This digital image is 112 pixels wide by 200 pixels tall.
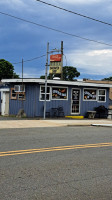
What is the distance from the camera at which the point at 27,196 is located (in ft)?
13.0

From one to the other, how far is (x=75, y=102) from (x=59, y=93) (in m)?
1.82

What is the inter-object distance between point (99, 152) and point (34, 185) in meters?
3.49

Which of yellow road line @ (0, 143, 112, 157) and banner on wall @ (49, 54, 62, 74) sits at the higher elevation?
banner on wall @ (49, 54, 62, 74)

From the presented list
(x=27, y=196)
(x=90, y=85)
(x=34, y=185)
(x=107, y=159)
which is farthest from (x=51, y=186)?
(x=90, y=85)

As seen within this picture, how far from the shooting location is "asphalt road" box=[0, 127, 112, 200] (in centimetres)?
412

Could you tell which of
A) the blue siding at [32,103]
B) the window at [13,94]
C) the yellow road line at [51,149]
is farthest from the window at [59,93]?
the yellow road line at [51,149]

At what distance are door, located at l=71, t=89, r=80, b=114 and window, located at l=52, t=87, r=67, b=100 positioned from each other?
90 cm

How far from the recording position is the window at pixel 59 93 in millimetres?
20375

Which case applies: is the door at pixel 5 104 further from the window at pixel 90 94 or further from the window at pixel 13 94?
the window at pixel 90 94

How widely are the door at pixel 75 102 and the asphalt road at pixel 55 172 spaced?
13.1m

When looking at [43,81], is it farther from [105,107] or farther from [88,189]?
[88,189]

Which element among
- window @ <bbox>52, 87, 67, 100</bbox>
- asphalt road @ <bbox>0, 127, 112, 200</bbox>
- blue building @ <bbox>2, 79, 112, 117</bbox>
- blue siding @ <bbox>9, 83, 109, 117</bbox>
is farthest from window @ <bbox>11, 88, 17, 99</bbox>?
asphalt road @ <bbox>0, 127, 112, 200</bbox>

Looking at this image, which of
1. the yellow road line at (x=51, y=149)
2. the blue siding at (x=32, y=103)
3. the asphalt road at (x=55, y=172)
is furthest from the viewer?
the blue siding at (x=32, y=103)

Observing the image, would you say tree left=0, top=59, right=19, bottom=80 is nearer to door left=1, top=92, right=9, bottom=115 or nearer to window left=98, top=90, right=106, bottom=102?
door left=1, top=92, right=9, bottom=115
